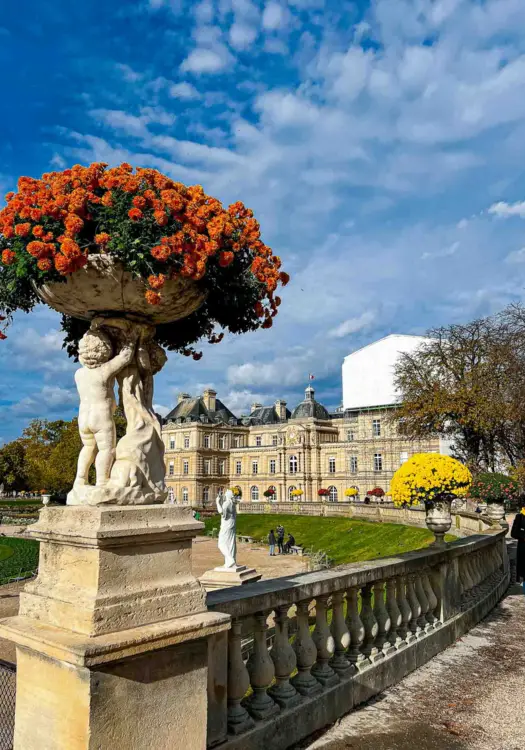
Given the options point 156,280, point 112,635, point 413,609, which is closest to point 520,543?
point 413,609

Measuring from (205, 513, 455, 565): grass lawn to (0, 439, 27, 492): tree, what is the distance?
35.0 m

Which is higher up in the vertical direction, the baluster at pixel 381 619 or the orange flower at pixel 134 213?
the orange flower at pixel 134 213

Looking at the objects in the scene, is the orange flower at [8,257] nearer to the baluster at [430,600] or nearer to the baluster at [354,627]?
the baluster at [354,627]

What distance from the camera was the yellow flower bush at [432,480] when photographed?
7.45 m

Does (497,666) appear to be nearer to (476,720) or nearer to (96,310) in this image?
(476,720)

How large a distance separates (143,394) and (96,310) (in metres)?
0.56

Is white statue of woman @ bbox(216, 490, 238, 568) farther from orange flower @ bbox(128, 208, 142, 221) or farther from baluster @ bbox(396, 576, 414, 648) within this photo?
orange flower @ bbox(128, 208, 142, 221)

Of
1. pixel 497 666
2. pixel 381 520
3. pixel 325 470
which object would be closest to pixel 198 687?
pixel 497 666

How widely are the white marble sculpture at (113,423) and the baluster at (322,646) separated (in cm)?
166

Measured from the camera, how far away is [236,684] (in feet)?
10.7

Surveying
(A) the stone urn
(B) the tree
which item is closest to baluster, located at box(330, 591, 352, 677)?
(A) the stone urn

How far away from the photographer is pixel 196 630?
9.32ft

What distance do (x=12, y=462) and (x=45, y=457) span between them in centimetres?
1780

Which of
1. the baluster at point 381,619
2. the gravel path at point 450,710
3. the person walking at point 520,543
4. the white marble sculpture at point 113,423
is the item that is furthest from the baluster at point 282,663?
the person walking at point 520,543
